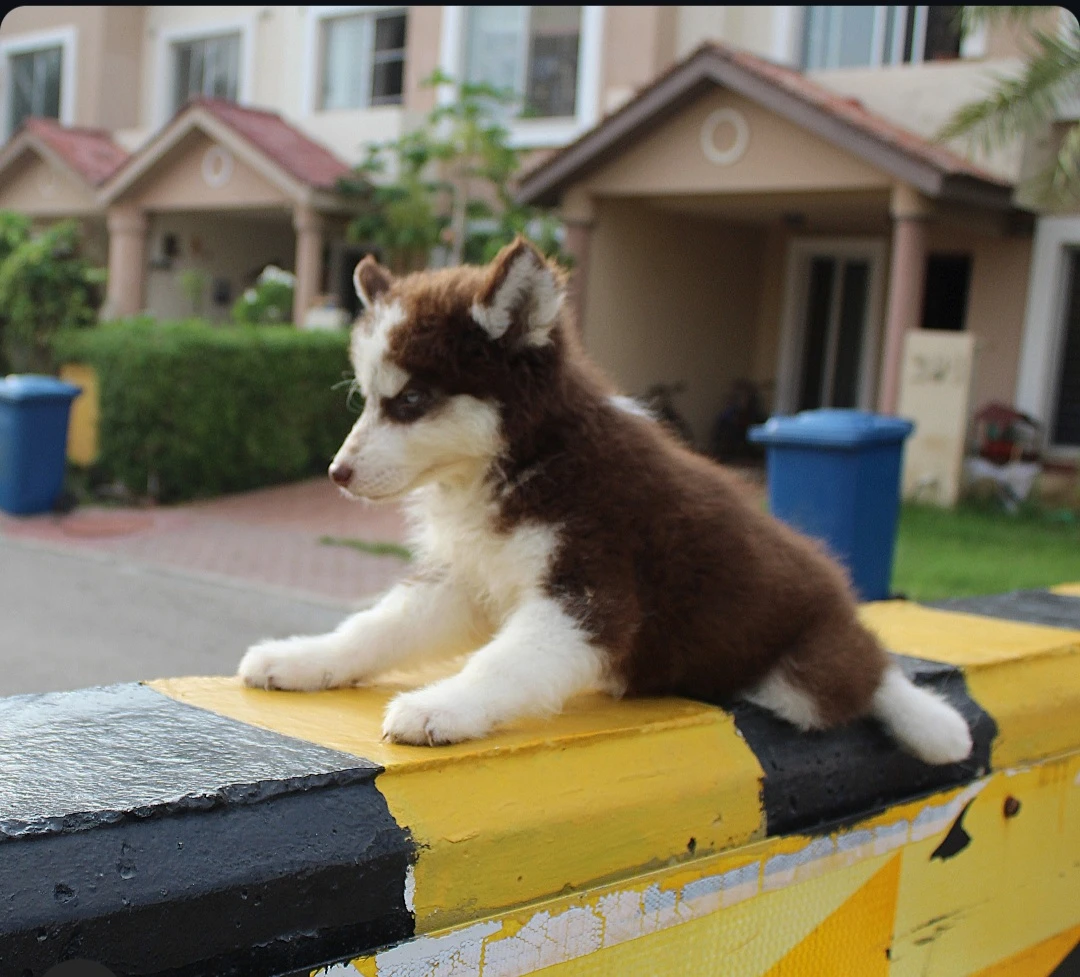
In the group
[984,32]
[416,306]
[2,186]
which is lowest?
[416,306]

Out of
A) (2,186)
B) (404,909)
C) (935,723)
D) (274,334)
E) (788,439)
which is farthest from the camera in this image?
(2,186)

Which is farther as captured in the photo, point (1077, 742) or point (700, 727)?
point (1077, 742)

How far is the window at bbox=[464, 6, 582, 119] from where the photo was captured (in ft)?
62.9

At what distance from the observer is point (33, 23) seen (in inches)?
1070

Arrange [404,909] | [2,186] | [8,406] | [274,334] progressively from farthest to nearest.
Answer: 1. [2,186]
2. [274,334]
3. [8,406]
4. [404,909]

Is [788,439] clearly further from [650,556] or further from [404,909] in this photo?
[404,909]

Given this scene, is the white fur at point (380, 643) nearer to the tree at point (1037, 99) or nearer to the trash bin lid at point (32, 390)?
the tree at point (1037, 99)

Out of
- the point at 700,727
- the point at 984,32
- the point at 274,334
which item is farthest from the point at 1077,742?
the point at 984,32

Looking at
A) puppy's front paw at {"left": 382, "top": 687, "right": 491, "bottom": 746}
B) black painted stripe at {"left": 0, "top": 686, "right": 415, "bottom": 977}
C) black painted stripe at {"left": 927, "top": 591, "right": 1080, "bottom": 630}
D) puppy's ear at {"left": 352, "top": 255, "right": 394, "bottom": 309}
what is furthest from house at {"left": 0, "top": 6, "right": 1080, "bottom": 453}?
black painted stripe at {"left": 0, "top": 686, "right": 415, "bottom": 977}

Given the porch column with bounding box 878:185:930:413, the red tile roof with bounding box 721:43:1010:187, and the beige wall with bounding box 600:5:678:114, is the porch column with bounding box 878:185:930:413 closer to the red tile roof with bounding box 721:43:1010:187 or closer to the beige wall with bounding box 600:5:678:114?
the red tile roof with bounding box 721:43:1010:187

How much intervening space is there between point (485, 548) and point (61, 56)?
91.5ft

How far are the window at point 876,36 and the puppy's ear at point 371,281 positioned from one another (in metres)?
14.9

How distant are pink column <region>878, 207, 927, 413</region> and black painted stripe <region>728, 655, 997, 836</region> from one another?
1176cm

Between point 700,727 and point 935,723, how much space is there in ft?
1.94
